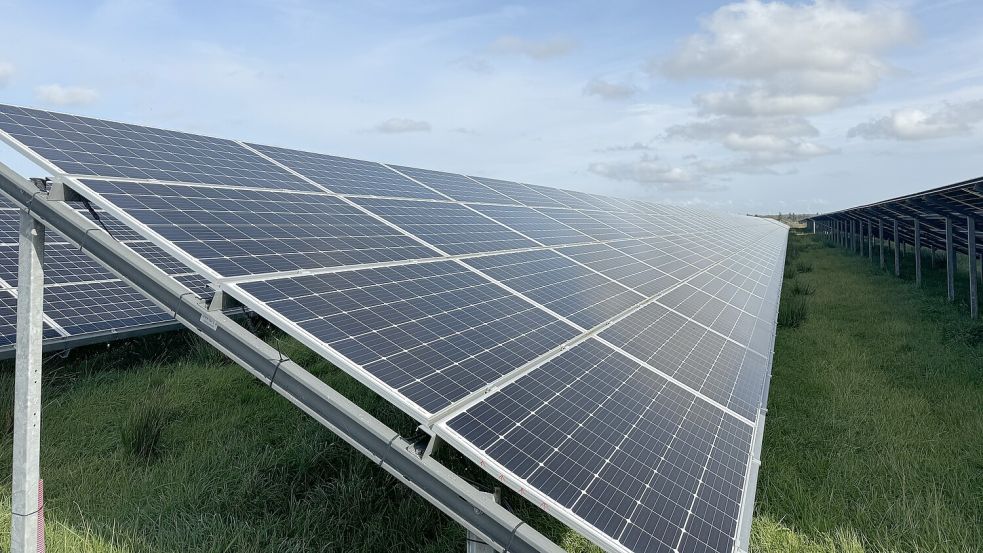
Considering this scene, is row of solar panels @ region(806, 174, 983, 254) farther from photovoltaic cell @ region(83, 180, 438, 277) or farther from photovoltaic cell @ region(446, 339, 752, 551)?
photovoltaic cell @ region(83, 180, 438, 277)

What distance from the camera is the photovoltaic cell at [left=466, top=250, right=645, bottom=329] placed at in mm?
7574

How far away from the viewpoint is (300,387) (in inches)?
186

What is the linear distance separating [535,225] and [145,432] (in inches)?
349

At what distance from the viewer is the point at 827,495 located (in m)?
7.22

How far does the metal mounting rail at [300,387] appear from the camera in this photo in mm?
3986

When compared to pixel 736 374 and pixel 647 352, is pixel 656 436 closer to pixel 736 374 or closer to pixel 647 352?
pixel 647 352

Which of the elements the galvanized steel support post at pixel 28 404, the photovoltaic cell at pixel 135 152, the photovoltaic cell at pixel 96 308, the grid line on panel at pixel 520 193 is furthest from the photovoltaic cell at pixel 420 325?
A: the grid line on panel at pixel 520 193

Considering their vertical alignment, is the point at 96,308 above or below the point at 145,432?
above

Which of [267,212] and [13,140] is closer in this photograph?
[13,140]

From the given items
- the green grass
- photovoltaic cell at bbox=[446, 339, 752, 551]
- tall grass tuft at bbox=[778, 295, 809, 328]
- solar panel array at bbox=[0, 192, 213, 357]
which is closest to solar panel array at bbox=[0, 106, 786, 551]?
photovoltaic cell at bbox=[446, 339, 752, 551]

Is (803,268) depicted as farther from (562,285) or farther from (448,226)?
(562,285)

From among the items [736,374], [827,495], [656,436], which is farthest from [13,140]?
[827,495]

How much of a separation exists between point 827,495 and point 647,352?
291 cm

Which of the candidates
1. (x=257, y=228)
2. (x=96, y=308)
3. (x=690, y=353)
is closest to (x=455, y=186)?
(x=96, y=308)
